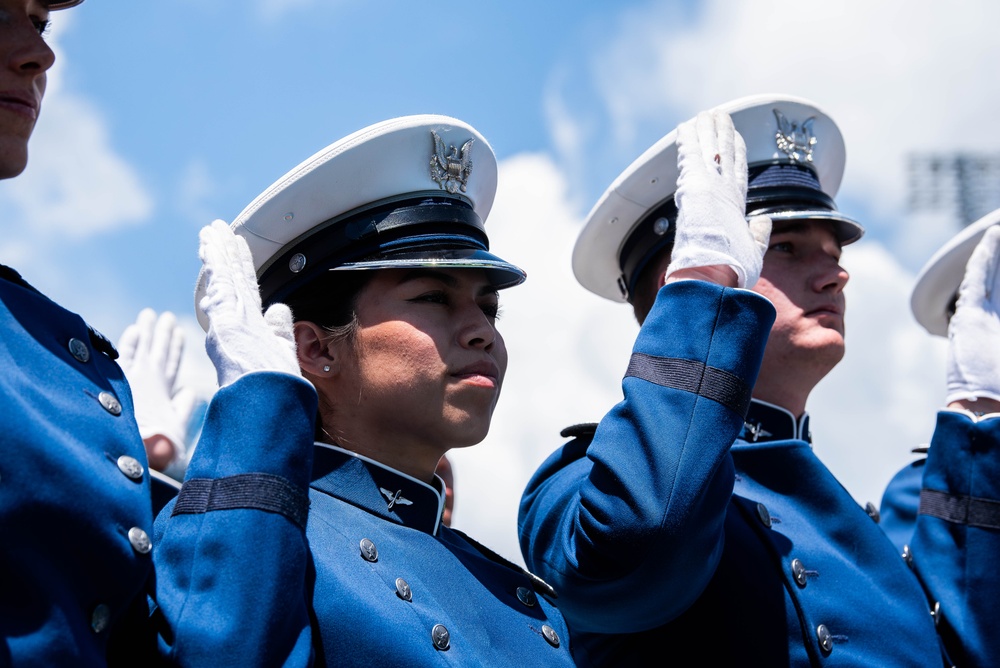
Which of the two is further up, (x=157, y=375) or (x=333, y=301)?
(x=333, y=301)

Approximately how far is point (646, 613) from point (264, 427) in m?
1.29

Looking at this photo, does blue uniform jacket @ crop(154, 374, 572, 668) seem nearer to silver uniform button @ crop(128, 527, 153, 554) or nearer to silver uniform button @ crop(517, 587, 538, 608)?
silver uniform button @ crop(517, 587, 538, 608)

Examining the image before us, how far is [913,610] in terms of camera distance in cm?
393

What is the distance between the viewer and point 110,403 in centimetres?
267

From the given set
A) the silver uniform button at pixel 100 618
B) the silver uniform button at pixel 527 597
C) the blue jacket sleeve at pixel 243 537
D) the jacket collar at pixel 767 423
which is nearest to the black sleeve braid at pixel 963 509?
the jacket collar at pixel 767 423

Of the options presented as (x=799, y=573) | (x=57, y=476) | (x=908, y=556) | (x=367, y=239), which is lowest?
(x=57, y=476)

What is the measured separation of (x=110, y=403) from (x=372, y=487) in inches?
40.9

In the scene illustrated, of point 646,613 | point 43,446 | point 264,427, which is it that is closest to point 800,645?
point 646,613

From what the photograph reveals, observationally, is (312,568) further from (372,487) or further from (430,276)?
(430,276)

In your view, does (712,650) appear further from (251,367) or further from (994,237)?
(994,237)

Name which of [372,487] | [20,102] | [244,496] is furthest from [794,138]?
[20,102]

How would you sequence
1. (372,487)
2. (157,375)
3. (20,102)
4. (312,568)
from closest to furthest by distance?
(20,102)
(312,568)
(372,487)
(157,375)

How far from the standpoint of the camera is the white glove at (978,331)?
15.8 ft

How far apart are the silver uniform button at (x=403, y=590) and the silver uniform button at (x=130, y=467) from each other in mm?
824
